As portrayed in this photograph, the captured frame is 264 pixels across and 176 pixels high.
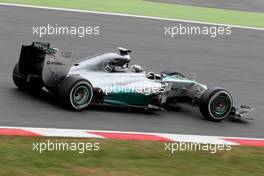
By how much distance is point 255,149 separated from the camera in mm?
9867

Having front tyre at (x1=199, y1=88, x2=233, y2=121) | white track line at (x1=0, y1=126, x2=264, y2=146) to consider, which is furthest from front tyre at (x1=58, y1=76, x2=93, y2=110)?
front tyre at (x1=199, y1=88, x2=233, y2=121)

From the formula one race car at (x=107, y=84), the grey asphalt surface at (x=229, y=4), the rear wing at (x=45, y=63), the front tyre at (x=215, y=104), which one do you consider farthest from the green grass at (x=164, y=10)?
the front tyre at (x=215, y=104)

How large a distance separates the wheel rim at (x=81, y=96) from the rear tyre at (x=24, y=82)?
0.59m

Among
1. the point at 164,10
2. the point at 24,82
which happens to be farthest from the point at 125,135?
the point at 164,10

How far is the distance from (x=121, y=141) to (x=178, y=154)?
2.64ft

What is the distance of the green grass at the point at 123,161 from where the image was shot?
25.3 feet

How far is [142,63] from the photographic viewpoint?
14805 millimetres

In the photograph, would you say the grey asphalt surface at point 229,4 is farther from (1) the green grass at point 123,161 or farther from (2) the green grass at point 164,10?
(1) the green grass at point 123,161

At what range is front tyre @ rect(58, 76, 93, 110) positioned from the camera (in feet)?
34.0

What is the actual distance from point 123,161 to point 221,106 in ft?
11.9

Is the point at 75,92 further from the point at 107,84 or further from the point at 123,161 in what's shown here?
the point at 123,161

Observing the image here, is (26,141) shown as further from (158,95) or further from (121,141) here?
(158,95)

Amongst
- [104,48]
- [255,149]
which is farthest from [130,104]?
[104,48]

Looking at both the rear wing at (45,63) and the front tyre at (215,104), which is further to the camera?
the front tyre at (215,104)
